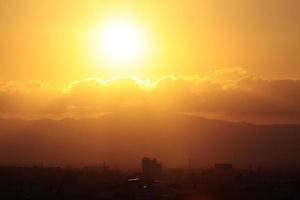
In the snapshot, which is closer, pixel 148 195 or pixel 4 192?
pixel 148 195

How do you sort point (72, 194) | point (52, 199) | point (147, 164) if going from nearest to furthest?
1. point (52, 199)
2. point (72, 194)
3. point (147, 164)

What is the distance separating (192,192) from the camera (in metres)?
65.5

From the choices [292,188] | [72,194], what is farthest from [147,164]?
[72,194]

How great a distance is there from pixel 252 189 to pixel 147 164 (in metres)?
41.9

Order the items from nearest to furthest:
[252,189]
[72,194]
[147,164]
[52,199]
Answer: [52,199] → [72,194] → [252,189] → [147,164]

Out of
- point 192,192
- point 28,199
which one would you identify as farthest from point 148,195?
point 28,199

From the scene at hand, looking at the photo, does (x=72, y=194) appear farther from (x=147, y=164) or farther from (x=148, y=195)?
(x=147, y=164)

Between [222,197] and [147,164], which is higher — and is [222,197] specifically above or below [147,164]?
below

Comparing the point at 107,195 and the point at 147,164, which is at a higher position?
the point at 147,164

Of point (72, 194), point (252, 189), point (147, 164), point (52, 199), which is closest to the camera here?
point (52, 199)

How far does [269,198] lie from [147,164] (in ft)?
171

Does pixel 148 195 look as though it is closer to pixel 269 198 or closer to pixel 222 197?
pixel 222 197

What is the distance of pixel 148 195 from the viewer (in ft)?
199

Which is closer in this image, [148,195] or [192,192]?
[148,195]
